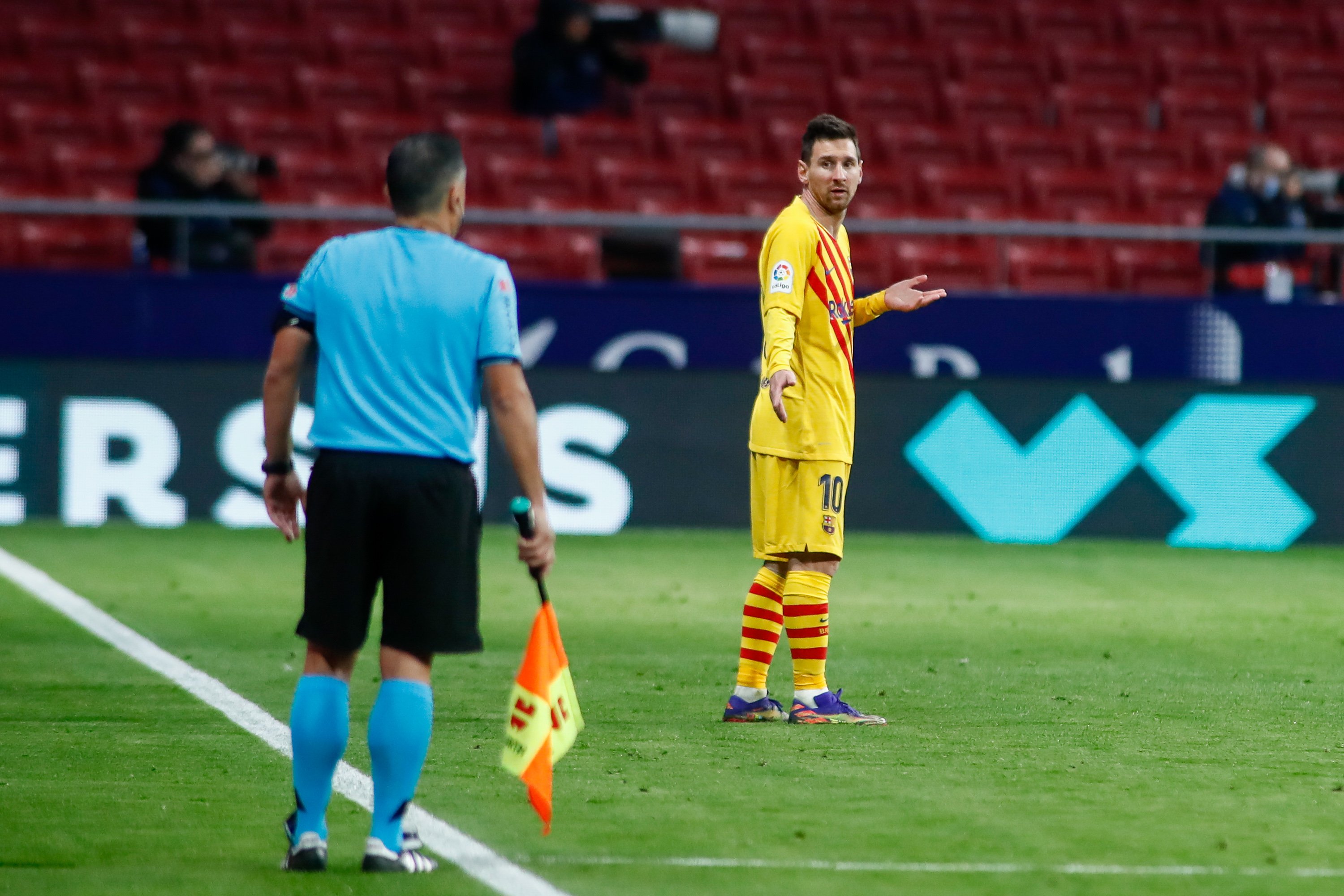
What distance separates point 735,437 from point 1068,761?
8.04 metres

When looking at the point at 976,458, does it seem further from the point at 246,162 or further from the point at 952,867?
the point at 952,867

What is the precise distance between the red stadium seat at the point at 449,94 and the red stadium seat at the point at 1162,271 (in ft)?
17.8

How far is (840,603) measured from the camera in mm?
10695

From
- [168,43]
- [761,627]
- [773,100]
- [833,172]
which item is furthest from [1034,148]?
[761,627]

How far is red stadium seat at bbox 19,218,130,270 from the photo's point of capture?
46.0 feet

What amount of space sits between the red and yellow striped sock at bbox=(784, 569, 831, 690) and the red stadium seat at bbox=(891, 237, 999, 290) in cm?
778

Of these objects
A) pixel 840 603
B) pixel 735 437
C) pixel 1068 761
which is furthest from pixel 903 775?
pixel 735 437

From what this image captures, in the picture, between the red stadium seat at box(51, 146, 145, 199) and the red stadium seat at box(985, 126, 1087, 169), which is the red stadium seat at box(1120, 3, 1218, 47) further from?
the red stadium seat at box(51, 146, 145, 199)

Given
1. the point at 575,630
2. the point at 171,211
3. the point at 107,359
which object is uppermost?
the point at 171,211

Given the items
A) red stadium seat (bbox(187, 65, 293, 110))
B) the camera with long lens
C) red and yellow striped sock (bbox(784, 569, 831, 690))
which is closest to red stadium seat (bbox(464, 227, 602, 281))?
the camera with long lens

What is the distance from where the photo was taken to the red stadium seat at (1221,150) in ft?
60.2

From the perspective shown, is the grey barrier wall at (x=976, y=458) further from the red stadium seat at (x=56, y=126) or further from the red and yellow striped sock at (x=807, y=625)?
the red and yellow striped sock at (x=807, y=625)

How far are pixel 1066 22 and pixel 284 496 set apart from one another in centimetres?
1609

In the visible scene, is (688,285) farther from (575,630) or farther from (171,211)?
(575,630)
